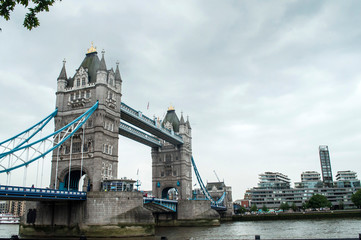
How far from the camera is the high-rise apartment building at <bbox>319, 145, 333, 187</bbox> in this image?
146 metres

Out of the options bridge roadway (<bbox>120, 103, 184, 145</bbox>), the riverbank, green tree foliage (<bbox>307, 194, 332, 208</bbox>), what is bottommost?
the riverbank

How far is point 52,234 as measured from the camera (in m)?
41.1

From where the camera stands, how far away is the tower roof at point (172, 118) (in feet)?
265

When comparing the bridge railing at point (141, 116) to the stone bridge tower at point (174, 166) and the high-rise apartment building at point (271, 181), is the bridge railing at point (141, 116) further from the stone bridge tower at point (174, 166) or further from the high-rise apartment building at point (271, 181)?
the high-rise apartment building at point (271, 181)

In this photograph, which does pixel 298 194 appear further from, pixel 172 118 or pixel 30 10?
pixel 30 10

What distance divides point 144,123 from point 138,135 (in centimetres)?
322

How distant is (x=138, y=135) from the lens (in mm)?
63344

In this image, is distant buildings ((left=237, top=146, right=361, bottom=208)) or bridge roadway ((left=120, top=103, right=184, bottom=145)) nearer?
A: bridge roadway ((left=120, top=103, right=184, bottom=145))

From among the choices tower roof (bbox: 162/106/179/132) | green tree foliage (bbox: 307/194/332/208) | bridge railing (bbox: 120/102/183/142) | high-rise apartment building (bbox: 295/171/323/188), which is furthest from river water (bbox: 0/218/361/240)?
high-rise apartment building (bbox: 295/171/323/188)

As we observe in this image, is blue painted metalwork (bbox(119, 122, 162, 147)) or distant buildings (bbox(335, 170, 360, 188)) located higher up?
blue painted metalwork (bbox(119, 122, 162, 147))

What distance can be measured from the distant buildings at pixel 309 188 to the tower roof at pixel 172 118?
66.4m

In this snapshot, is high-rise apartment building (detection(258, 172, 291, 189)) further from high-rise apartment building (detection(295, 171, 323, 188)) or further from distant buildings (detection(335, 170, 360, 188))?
distant buildings (detection(335, 170, 360, 188))

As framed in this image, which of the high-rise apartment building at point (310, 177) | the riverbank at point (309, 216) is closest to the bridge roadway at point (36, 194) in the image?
the riverbank at point (309, 216)

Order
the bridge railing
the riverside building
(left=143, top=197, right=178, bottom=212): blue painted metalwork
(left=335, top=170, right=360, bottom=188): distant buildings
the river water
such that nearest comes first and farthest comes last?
the river water < (left=143, top=197, right=178, bottom=212): blue painted metalwork < the bridge railing < the riverside building < (left=335, top=170, right=360, bottom=188): distant buildings
